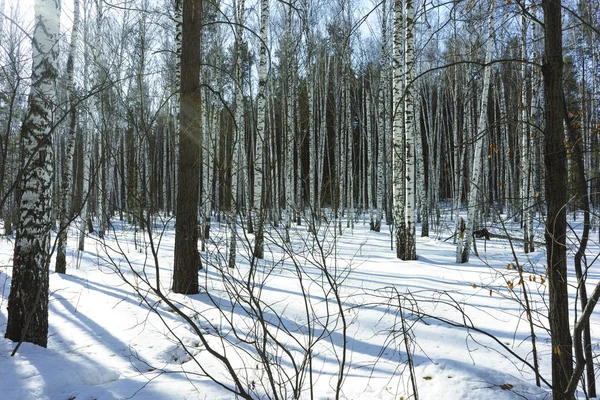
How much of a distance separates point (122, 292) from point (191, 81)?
11.3 ft

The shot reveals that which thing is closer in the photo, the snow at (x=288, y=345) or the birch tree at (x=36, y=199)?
the snow at (x=288, y=345)

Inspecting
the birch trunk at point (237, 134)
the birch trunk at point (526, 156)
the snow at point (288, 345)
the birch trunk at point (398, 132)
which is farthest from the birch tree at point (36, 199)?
the birch trunk at point (398, 132)

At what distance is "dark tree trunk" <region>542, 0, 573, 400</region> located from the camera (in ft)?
5.30

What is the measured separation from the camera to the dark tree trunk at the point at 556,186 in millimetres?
1616

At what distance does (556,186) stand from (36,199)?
3.93 metres

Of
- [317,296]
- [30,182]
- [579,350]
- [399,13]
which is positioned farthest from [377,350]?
[399,13]

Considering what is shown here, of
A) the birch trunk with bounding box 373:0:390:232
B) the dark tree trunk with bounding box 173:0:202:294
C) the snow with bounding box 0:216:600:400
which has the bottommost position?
the snow with bounding box 0:216:600:400

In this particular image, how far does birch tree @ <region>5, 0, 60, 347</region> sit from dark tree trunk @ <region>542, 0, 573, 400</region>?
3.63 m

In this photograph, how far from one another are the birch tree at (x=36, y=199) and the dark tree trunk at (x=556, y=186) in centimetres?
363

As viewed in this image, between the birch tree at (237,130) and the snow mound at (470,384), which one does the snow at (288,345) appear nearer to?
the snow mound at (470,384)

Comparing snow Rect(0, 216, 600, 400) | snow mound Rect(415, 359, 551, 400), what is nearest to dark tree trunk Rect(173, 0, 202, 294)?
snow Rect(0, 216, 600, 400)

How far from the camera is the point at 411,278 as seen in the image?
625 cm

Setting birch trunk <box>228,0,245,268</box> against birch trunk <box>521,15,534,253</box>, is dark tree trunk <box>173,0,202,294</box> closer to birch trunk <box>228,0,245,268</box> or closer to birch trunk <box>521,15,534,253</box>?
birch trunk <box>228,0,245,268</box>

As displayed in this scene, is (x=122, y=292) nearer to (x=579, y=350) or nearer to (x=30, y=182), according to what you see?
(x=30, y=182)
